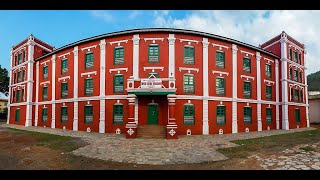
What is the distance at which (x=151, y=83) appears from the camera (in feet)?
60.1

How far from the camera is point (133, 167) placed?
9070 millimetres

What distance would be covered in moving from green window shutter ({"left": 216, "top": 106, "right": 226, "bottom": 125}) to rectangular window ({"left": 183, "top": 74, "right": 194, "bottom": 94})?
346 cm

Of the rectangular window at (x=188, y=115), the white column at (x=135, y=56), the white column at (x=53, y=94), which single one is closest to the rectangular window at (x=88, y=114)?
the white column at (x=53, y=94)

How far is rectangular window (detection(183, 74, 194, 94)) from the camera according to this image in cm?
2031

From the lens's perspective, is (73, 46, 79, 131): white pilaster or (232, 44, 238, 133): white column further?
(73, 46, 79, 131): white pilaster

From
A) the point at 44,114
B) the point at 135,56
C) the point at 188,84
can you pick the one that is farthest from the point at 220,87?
the point at 44,114

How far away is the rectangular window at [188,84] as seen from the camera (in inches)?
800

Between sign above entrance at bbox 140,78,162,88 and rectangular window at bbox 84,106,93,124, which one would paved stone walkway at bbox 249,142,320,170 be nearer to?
sign above entrance at bbox 140,78,162,88

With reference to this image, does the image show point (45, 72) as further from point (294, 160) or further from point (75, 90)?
point (294, 160)

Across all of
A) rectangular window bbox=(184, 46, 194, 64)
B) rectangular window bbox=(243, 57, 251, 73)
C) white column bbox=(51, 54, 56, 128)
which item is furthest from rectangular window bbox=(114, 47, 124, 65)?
rectangular window bbox=(243, 57, 251, 73)

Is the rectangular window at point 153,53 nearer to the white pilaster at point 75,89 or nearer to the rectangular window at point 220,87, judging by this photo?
the rectangular window at point 220,87

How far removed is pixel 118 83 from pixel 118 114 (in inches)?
118
